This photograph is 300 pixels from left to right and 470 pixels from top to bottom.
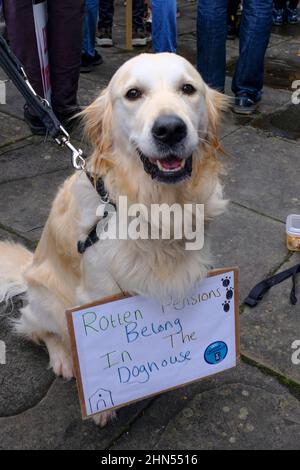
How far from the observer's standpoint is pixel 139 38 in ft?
21.3

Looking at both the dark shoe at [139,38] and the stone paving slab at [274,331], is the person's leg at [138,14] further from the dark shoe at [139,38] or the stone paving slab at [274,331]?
the stone paving slab at [274,331]

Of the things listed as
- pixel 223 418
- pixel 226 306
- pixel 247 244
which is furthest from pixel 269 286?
pixel 223 418

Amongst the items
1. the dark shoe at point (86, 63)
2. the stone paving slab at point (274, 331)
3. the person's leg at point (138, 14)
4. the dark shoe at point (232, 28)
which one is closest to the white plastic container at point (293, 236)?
the stone paving slab at point (274, 331)

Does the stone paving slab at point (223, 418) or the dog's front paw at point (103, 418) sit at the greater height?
the dog's front paw at point (103, 418)

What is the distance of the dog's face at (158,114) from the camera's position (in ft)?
5.76

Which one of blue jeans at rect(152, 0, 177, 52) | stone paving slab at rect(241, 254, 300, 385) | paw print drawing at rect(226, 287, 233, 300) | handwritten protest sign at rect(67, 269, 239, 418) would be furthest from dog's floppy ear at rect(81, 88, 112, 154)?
blue jeans at rect(152, 0, 177, 52)

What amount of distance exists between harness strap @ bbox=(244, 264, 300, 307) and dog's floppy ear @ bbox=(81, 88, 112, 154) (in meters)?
1.17

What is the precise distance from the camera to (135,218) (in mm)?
1936

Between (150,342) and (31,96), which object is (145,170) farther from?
(31,96)

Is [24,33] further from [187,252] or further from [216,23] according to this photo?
[187,252]

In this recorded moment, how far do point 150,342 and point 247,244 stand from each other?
1.30m

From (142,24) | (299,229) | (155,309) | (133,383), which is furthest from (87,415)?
(142,24)

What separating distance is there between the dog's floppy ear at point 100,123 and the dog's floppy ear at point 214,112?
1.30ft
